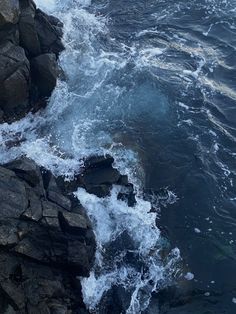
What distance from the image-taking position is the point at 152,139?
15359mm

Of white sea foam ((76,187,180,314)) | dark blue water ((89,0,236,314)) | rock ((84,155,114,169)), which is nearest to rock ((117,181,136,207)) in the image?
white sea foam ((76,187,180,314))

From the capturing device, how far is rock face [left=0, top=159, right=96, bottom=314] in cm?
1039

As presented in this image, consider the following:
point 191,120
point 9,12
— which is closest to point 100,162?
point 191,120

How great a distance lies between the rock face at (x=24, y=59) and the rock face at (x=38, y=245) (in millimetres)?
2907

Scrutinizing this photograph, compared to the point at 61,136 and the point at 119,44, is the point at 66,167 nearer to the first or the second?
the point at 61,136

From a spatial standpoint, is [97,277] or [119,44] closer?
[97,277]

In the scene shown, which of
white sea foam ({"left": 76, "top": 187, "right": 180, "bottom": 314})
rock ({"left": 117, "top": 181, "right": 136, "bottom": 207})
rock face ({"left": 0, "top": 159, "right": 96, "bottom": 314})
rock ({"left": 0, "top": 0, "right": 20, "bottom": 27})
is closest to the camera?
rock face ({"left": 0, "top": 159, "right": 96, "bottom": 314})

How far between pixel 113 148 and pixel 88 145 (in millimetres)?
795

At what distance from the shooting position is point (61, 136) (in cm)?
1498

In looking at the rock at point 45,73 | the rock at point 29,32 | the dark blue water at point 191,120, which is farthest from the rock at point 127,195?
the rock at point 29,32

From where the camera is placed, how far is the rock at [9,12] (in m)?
14.3

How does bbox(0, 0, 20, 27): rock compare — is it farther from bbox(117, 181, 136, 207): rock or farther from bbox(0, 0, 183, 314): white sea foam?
bbox(117, 181, 136, 207): rock

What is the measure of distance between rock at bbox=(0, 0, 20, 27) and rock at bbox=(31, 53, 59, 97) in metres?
1.48

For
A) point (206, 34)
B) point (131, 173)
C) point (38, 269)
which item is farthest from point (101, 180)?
point (206, 34)
